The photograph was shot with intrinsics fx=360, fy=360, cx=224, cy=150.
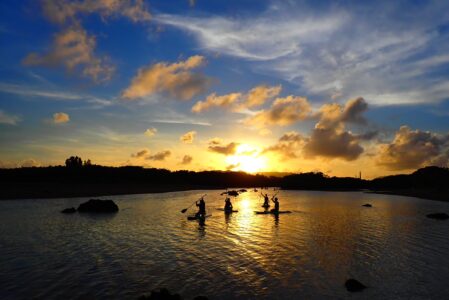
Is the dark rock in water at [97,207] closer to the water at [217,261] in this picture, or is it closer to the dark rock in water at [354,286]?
the water at [217,261]

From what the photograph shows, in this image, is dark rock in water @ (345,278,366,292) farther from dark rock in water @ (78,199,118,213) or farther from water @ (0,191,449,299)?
dark rock in water @ (78,199,118,213)

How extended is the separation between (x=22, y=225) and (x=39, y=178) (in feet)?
360

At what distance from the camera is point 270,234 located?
41312mm

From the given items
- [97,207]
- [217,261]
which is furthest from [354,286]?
[97,207]

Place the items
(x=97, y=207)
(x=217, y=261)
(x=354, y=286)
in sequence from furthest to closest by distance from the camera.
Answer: (x=97, y=207) < (x=217, y=261) < (x=354, y=286)

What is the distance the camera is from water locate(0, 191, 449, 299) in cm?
2023

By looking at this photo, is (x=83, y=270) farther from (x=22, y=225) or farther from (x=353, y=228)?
(x=353, y=228)

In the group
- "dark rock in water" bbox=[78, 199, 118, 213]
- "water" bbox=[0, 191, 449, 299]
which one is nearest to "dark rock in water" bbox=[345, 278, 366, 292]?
"water" bbox=[0, 191, 449, 299]

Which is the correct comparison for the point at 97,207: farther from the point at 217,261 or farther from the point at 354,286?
the point at 354,286

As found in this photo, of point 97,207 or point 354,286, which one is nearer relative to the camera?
point 354,286

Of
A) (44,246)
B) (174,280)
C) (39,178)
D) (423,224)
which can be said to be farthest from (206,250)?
(39,178)

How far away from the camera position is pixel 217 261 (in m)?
27.1

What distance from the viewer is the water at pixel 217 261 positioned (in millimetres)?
20234

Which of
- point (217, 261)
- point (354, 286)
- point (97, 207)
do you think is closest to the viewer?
point (354, 286)
